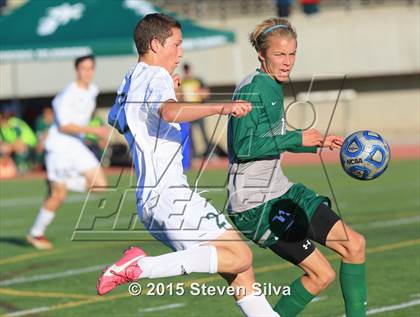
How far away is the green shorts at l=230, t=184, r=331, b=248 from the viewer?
7.20 metres

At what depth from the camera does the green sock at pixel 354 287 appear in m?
7.27

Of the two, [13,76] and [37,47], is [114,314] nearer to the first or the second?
[37,47]

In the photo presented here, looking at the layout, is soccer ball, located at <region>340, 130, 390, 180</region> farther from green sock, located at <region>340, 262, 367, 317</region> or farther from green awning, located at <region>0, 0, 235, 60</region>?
green awning, located at <region>0, 0, 235, 60</region>

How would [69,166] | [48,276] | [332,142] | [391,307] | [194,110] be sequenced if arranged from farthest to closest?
[69,166] < [48,276] < [391,307] < [332,142] < [194,110]

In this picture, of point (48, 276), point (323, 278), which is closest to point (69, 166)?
point (48, 276)

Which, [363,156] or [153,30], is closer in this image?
[153,30]

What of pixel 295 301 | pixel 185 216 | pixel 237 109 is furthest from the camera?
pixel 295 301

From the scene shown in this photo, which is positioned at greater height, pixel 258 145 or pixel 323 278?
pixel 258 145

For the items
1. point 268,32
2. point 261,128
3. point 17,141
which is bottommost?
point 17,141

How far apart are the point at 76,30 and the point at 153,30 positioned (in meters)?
17.1

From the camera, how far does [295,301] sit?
7344 mm

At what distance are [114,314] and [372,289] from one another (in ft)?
7.41

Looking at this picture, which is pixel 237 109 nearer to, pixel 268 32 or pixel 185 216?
pixel 185 216

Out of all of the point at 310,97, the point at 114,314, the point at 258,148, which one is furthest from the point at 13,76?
the point at 258,148
